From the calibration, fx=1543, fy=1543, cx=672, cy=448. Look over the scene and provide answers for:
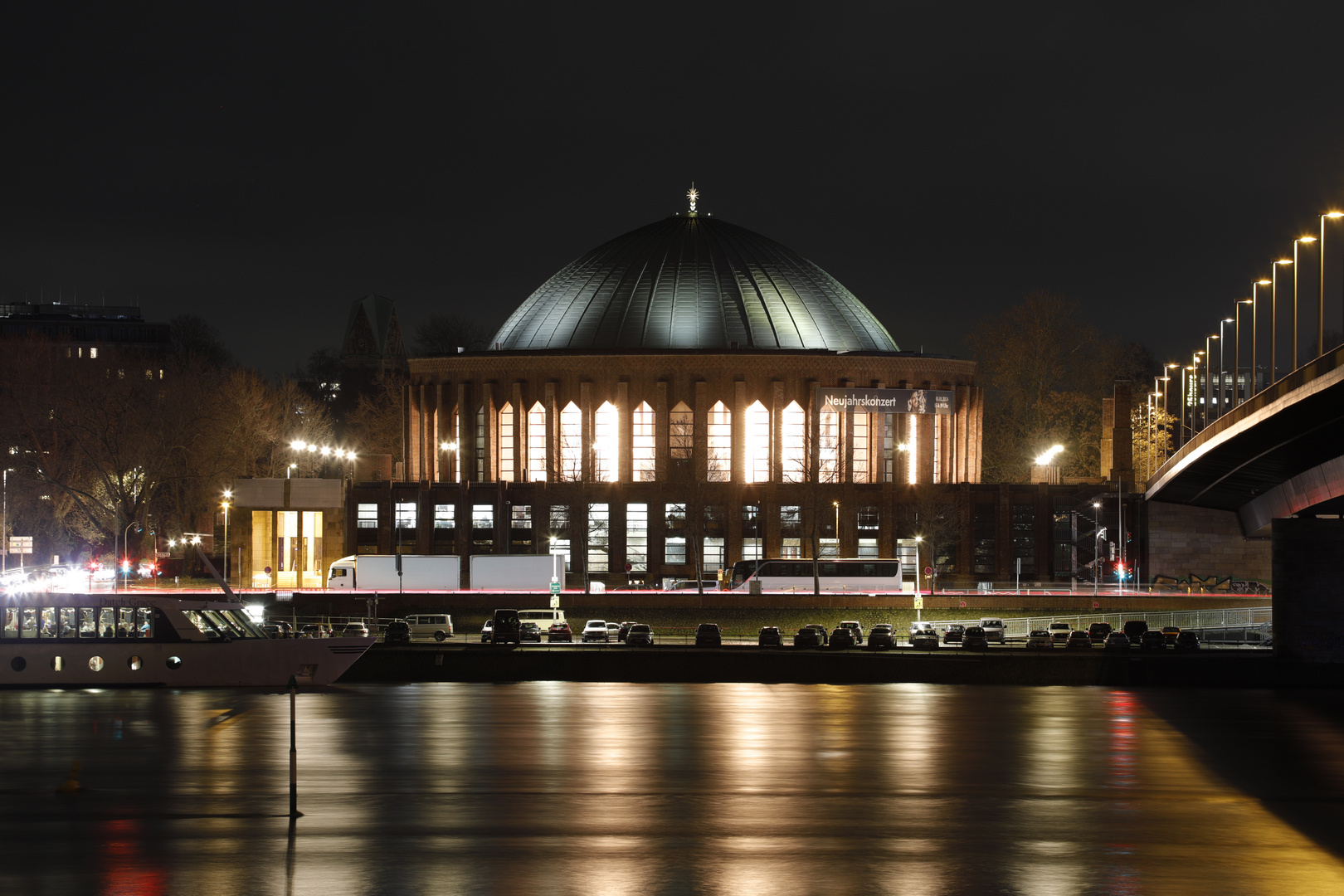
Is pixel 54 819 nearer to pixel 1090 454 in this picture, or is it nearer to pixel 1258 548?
pixel 1258 548

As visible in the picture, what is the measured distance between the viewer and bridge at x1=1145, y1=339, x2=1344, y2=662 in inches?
1496

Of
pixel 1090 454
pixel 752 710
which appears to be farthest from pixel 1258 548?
pixel 752 710

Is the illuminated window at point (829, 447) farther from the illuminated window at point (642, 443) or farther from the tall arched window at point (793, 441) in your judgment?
the illuminated window at point (642, 443)

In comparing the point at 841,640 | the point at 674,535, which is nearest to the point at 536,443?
the point at 674,535

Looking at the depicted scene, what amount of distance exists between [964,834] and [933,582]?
60427 mm

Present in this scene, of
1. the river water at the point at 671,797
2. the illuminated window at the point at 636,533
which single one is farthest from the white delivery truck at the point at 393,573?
the river water at the point at 671,797

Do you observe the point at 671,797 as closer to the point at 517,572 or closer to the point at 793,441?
the point at 517,572

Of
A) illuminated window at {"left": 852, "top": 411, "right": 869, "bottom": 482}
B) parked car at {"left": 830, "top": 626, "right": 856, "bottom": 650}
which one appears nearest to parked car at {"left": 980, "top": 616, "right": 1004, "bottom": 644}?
parked car at {"left": 830, "top": 626, "right": 856, "bottom": 650}

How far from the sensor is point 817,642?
53750 mm

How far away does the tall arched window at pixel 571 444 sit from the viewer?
103500 mm

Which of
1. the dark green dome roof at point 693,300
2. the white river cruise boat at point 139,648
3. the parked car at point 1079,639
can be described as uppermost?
the dark green dome roof at point 693,300

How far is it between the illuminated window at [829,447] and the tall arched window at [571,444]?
635 inches

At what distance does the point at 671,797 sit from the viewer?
74.6 ft

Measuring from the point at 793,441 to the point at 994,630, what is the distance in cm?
4583
